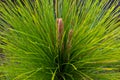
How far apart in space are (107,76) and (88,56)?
0.12 meters

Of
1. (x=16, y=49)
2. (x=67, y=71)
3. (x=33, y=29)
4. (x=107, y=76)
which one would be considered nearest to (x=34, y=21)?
(x=33, y=29)

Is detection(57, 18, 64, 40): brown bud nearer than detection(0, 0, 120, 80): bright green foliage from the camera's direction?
Yes

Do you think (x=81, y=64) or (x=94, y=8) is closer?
(x=81, y=64)

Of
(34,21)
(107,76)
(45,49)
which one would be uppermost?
(34,21)

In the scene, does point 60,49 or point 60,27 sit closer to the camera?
point 60,27

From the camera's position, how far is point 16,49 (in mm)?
1104

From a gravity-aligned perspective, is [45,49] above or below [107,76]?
above

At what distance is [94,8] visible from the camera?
3.87ft

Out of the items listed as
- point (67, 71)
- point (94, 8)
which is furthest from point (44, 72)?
point (94, 8)

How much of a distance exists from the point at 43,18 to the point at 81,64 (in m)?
0.27

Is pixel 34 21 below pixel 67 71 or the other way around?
the other way around

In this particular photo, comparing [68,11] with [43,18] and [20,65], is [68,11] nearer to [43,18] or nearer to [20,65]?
[43,18]

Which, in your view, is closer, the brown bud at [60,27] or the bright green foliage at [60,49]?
the brown bud at [60,27]

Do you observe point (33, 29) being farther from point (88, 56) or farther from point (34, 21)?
point (88, 56)
